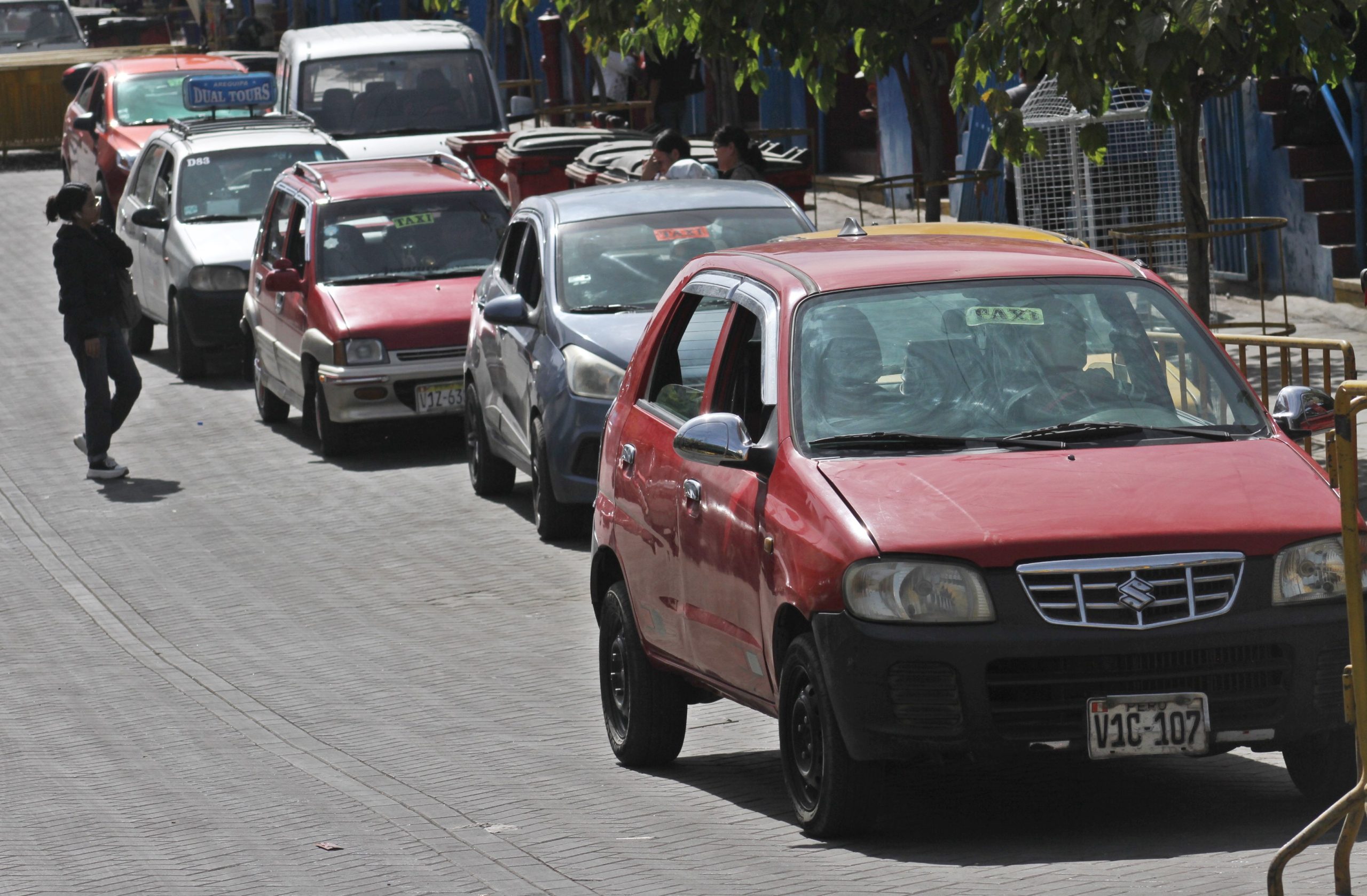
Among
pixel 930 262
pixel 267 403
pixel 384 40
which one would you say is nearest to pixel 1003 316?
pixel 930 262

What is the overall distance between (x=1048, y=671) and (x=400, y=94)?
18.0 m

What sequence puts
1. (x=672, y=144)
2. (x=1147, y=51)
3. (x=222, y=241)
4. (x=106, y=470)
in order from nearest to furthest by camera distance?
(x=1147, y=51) < (x=106, y=470) < (x=672, y=144) < (x=222, y=241)

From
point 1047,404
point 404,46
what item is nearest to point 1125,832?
point 1047,404

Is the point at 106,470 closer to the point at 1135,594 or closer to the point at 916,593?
the point at 916,593

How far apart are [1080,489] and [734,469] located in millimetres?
1207

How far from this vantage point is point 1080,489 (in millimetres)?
6336

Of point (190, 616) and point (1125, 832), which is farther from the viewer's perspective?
point (190, 616)

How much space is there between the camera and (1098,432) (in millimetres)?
6758

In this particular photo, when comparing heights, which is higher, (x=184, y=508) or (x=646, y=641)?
(x=646, y=641)

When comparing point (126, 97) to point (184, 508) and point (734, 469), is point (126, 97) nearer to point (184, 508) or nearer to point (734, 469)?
point (184, 508)

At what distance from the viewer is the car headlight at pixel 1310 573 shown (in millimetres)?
6219

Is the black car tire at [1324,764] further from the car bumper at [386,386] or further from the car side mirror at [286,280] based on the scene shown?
the car side mirror at [286,280]

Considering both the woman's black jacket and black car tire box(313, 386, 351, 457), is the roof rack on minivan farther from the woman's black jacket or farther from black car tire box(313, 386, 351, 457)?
black car tire box(313, 386, 351, 457)

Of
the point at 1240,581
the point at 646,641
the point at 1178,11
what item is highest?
the point at 1178,11
